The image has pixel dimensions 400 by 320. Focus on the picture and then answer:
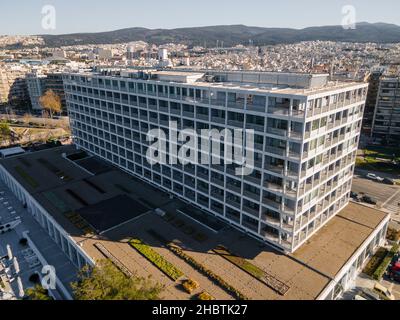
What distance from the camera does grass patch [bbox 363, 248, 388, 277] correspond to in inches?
1951

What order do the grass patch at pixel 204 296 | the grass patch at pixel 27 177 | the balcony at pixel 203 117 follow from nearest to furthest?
the grass patch at pixel 204 296 < the balcony at pixel 203 117 < the grass patch at pixel 27 177

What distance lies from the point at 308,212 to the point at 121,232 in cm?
3006

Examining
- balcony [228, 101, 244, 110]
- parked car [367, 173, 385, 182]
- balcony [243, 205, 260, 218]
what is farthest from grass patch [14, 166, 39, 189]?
parked car [367, 173, 385, 182]

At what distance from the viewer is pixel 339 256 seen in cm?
4391

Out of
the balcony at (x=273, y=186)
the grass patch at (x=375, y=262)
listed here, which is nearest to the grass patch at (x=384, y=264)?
the grass patch at (x=375, y=262)

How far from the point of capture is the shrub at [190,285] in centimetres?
3784

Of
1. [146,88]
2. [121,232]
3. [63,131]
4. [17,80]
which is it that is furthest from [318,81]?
[17,80]

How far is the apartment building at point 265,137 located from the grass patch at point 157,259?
1339 centimetres

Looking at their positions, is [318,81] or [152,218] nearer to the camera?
[318,81]

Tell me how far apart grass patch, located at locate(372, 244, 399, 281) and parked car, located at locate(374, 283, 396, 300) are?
2100 mm

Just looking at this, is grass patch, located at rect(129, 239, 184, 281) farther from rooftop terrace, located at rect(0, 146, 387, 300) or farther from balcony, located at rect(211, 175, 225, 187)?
balcony, located at rect(211, 175, 225, 187)

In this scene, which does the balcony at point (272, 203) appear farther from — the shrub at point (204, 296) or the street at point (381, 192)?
the street at point (381, 192)

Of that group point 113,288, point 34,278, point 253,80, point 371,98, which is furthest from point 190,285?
point 371,98
